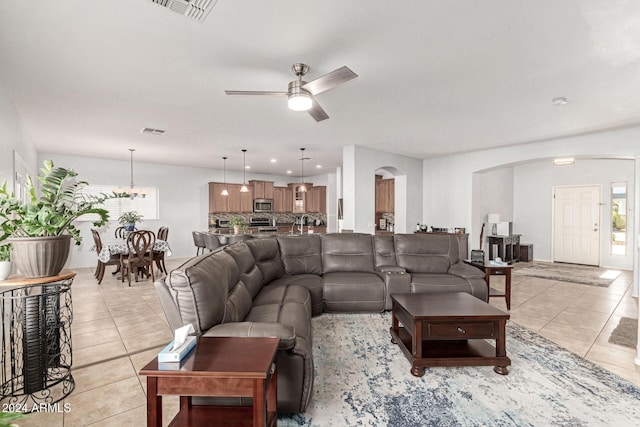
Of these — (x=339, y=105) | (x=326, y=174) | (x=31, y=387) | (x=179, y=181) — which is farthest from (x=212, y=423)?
Answer: (x=326, y=174)

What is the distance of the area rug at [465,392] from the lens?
1921mm

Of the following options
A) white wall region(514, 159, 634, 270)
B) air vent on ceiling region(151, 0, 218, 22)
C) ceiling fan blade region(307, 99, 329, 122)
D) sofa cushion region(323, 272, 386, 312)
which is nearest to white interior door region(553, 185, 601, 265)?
white wall region(514, 159, 634, 270)

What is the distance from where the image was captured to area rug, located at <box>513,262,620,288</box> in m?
5.93

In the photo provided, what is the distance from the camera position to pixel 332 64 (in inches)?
107

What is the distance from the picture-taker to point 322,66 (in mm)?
2768

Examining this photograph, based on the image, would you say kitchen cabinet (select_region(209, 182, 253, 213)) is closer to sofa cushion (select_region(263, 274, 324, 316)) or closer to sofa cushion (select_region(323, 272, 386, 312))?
sofa cushion (select_region(263, 274, 324, 316))

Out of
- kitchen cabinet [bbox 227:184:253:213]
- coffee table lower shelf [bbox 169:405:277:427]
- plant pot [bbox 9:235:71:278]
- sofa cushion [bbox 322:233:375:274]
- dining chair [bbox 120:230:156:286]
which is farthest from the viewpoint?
kitchen cabinet [bbox 227:184:253:213]

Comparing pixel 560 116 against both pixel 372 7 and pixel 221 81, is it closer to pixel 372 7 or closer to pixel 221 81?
pixel 372 7

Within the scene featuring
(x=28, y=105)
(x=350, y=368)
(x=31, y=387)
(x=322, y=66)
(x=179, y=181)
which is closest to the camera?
(x=31, y=387)

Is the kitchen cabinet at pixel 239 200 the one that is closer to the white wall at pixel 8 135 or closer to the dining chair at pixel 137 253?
the dining chair at pixel 137 253

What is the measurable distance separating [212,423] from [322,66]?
2.72 m

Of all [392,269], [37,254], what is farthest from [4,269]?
[392,269]

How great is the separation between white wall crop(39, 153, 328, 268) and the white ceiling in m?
2.47

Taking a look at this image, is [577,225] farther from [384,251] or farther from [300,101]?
[300,101]
